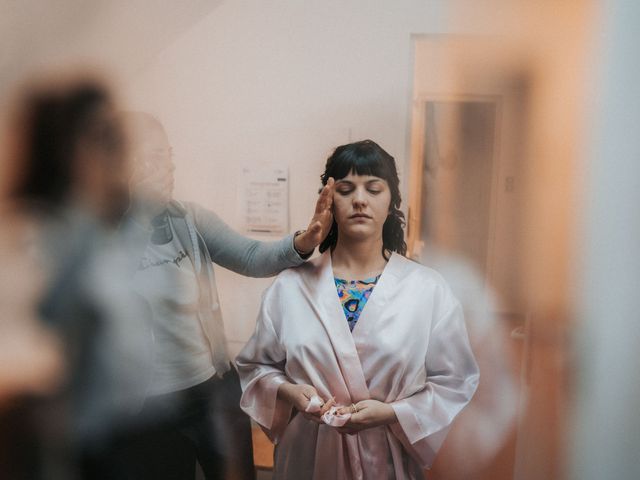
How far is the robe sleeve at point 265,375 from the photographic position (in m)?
0.63

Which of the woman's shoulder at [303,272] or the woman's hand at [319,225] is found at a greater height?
the woman's hand at [319,225]

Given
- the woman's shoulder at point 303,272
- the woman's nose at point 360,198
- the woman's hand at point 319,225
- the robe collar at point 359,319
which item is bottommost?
the robe collar at point 359,319

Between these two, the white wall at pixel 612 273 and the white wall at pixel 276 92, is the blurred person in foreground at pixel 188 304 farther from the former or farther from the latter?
the white wall at pixel 612 273

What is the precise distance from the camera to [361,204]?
1.96 ft

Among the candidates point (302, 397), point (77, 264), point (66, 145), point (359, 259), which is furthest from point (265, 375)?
point (66, 145)

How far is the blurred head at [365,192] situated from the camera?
23.6 inches

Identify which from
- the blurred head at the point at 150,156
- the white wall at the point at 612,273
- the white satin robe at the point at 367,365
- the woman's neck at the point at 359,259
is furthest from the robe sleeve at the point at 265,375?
the white wall at the point at 612,273

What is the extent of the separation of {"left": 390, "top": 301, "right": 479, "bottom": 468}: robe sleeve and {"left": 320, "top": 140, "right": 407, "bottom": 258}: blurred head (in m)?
0.13

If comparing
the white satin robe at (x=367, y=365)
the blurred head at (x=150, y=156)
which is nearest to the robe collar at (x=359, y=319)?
the white satin robe at (x=367, y=365)

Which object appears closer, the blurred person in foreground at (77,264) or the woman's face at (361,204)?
the woman's face at (361,204)

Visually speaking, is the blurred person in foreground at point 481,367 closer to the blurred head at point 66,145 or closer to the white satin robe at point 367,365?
the white satin robe at point 367,365

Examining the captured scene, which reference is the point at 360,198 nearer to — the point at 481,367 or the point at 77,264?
the point at 481,367

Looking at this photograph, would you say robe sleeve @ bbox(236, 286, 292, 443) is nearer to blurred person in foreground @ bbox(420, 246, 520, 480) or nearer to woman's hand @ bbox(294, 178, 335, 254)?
woman's hand @ bbox(294, 178, 335, 254)

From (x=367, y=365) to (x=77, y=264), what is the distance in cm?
47
